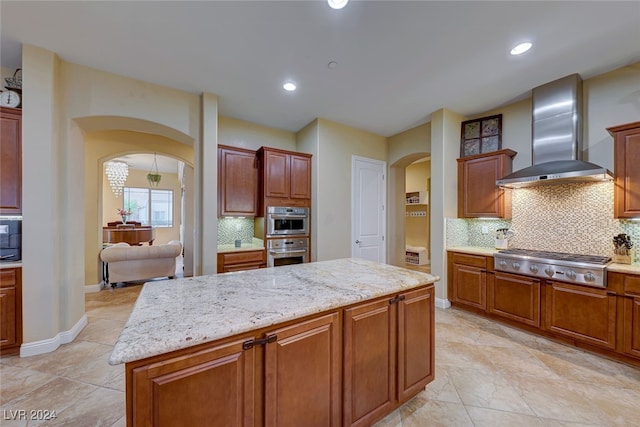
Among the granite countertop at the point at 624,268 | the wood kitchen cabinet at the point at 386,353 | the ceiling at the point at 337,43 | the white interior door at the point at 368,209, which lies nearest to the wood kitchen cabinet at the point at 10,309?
the ceiling at the point at 337,43

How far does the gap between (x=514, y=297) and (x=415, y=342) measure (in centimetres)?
205

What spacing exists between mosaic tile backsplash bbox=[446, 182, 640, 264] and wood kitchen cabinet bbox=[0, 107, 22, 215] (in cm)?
512

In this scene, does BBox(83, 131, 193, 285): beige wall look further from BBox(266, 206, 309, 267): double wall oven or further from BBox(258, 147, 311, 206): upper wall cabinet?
BBox(266, 206, 309, 267): double wall oven

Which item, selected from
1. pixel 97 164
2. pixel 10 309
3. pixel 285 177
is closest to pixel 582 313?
pixel 285 177

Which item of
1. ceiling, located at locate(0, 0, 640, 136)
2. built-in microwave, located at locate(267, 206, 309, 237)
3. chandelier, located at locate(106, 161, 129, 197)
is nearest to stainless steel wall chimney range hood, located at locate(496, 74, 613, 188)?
ceiling, located at locate(0, 0, 640, 136)

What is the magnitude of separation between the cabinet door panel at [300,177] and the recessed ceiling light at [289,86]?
1.06 meters

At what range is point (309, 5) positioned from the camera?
1847 millimetres

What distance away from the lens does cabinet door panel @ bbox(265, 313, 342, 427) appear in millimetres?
1131

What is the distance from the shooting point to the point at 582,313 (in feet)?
7.94

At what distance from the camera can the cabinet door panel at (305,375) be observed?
1.13m

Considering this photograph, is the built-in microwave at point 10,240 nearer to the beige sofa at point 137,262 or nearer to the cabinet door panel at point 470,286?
the beige sofa at point 137,262

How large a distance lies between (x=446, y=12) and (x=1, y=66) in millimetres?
4458

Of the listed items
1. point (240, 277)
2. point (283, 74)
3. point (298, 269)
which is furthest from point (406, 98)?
point (240, 277)

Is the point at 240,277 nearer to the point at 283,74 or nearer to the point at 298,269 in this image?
the point at 298,269
